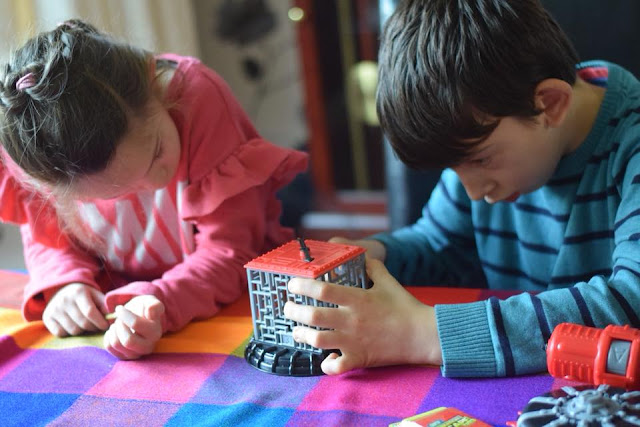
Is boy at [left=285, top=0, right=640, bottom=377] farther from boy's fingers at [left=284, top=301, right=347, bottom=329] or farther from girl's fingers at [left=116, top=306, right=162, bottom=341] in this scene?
girl's fingers at [left=116, top=306, right=162, bottom=341]

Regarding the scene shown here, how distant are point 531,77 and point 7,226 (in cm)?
133

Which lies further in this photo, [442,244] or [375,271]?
[442,244]

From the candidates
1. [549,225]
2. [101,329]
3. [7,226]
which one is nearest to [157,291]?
[101,329]

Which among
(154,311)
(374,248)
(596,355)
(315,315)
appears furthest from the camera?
(374,248)

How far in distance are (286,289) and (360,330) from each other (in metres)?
0.08

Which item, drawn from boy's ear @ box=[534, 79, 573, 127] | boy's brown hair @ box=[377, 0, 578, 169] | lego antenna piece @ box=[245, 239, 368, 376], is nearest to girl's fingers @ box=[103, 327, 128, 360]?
lego antenna piece @ box=[245, 239, 368, 376]

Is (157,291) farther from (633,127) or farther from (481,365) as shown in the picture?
(633,127)

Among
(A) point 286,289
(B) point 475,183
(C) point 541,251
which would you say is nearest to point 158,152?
(A) point 286,289

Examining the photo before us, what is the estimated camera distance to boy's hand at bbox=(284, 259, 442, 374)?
70cm

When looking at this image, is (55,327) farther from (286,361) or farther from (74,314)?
(286,361)

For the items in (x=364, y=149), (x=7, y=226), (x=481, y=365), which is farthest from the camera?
(x=364, y=149)

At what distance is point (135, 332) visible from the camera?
806 mm

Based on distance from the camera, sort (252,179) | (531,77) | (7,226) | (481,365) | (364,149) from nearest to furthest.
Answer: (481,365) < (531,77) < (252,179) < (7,226) < (364,149)

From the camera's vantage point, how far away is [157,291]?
884 mm
